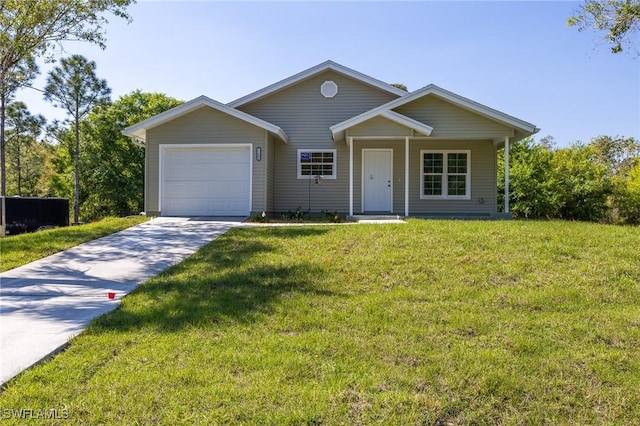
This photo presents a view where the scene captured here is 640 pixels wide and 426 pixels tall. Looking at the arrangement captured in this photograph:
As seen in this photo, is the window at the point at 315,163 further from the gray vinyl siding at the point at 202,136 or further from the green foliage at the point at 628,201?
the green foliage at the point at 628,201

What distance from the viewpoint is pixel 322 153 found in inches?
583

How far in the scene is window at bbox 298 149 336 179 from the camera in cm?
1477

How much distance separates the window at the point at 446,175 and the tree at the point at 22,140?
26181mm

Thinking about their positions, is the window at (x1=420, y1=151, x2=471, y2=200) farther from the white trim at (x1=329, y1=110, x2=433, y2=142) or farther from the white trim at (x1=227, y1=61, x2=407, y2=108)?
the white trim at (x1=227, y1=61, x2=407, y2=108)

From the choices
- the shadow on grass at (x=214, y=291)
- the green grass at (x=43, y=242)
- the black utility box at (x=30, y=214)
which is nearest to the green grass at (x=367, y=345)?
the shadow on grass at (x=214, y=291)

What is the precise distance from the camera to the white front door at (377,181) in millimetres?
14625

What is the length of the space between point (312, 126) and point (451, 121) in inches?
180

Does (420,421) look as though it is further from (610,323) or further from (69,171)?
(69,171)

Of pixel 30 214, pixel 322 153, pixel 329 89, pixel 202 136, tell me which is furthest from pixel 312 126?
pixel 30 214

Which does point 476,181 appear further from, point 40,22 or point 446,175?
point 40,22

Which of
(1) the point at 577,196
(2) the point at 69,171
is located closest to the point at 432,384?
(1) the point at 577,196

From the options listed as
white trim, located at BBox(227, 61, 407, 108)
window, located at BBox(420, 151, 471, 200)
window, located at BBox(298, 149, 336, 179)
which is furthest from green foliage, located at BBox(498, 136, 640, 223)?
window, located at BBox(298, 149, 336, 179)

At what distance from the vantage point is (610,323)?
174 inches

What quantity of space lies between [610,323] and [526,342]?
3.86 ft
